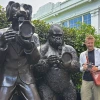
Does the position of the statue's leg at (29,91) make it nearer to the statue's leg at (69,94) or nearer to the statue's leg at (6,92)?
the statue's leg at (6,92)

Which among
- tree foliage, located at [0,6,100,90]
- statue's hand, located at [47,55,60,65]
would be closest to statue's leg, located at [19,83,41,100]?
statue's hand, located at [47,55,60,65]

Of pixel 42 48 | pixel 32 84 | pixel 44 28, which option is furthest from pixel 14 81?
pixel 44 28

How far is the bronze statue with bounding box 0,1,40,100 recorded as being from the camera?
12.6ft

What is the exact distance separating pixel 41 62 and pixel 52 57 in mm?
188

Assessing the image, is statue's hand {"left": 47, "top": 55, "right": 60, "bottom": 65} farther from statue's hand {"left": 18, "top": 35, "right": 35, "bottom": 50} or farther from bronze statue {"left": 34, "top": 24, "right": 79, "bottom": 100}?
statue's hand {"left": 18, "top": 35, "right": 35, "bottom": 50}

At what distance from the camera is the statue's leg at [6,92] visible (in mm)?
3861

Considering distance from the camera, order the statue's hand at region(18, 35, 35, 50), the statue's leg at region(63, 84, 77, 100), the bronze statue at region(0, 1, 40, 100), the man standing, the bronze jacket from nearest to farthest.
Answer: the statue's hand at region(18, 35, 35, 50) → the bronze statue at region(0, 1, 40, 100) → the bronze jacket → the statue's leg at region(63, 84, 77, 100) → the man standing

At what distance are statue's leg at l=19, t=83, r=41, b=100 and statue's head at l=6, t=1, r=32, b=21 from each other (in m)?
0.98

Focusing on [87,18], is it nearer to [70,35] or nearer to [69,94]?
[70,35]

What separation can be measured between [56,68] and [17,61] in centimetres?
63

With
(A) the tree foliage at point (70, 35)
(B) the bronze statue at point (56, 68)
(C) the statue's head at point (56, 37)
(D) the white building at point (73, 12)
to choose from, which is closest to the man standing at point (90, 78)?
(B) the bronze statue at point (56, 68)

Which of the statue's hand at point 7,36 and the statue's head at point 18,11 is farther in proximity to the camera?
the statue's head at point 18,11

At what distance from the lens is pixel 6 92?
3898 mm

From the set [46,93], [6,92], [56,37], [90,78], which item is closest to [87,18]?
[90,78]
